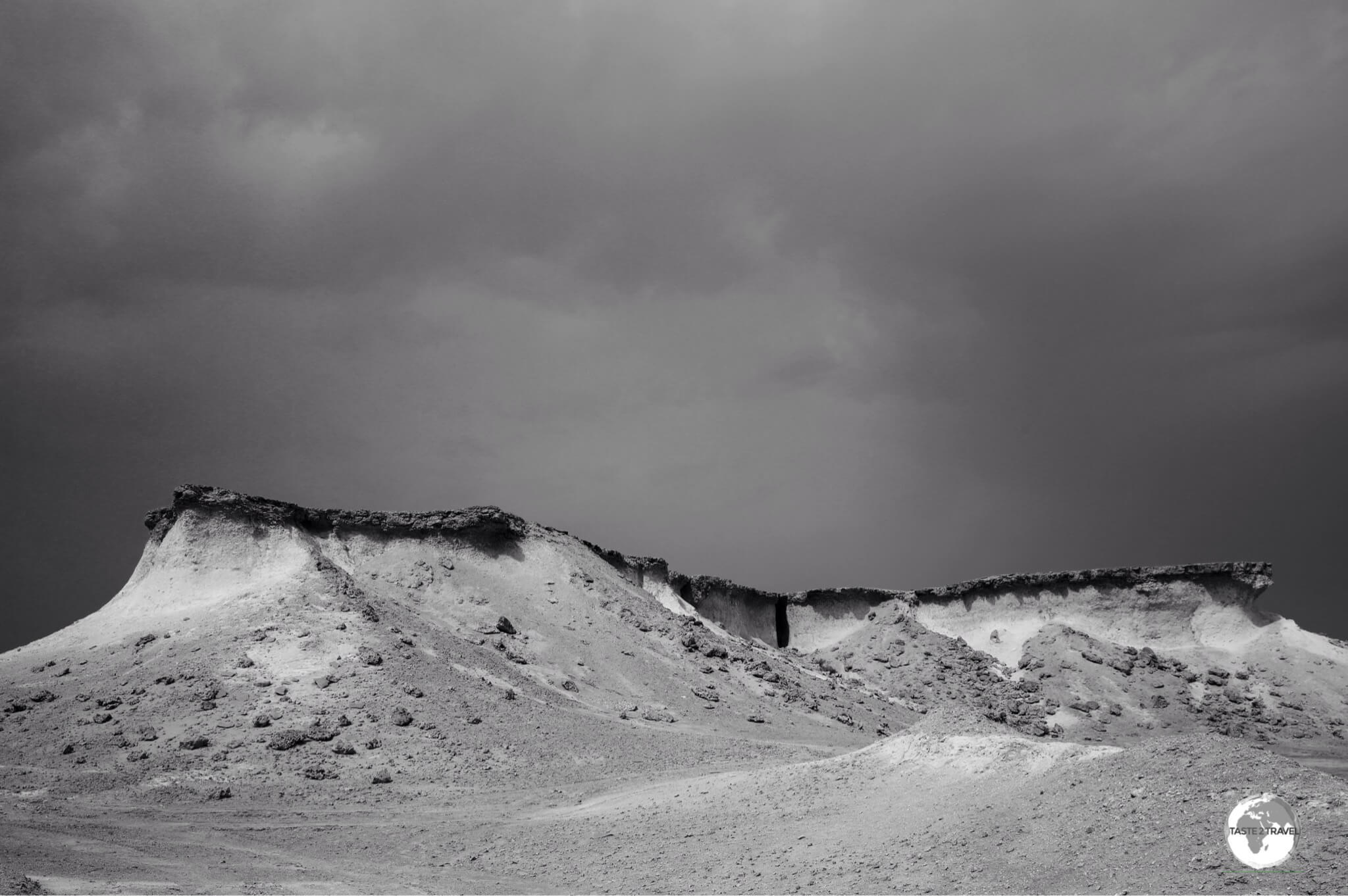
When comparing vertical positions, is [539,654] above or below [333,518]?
below

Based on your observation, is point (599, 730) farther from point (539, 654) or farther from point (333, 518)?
point (333, 518)

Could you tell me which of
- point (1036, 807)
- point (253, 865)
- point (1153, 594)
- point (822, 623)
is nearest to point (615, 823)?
point (253, 865)

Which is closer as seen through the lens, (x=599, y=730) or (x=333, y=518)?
(x=599, y=730)

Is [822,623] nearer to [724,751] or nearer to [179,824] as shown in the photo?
[724,751]

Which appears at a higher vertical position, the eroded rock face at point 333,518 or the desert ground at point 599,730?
the eroded rock face at point 333,518

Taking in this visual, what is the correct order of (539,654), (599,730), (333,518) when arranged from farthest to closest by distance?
1. (333,518)
2. (539,654)
3. (599,730)

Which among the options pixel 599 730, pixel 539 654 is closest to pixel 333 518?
pixel 539 654

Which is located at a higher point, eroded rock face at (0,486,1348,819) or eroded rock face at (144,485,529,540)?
eroded rock face at (144,485,529,540)

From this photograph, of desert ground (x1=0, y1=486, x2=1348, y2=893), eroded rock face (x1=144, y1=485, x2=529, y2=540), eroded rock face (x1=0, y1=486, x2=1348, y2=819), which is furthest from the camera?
eroded rock face (x1=144, y1=485, x2=529, y2=540)

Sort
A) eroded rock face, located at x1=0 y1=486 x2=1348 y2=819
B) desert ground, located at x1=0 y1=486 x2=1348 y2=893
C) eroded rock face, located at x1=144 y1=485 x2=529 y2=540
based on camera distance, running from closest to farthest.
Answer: desert ground, located at x1=0 y1=486 x2=1348 y2=893
eroded rock face, located at x1=0 y1=486 x2=1348 y2=819
eroded rock face, located at x1=144 y1=485 x2=529 y2=540

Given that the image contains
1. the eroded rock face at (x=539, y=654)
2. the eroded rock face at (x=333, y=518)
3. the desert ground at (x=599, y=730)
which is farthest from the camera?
the eroded rock face at (x=333, y=518)

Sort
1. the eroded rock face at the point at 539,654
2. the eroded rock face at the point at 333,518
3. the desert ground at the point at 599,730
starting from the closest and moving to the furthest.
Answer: the desert ground at the point at 599,730 → the eroded rock face at the point at 539,654 → the eroded rock face at the point at 333,518

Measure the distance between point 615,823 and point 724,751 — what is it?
696 centimetres

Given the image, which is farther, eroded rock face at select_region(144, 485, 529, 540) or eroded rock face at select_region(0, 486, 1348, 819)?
eroded rock face at select_region(144, 485, 529, 540)
